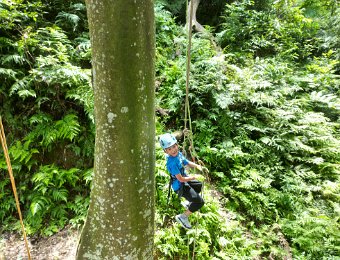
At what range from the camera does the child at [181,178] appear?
3005mm

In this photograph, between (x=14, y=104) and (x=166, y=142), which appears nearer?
(x=166, y=142)

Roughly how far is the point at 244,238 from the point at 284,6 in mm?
8198

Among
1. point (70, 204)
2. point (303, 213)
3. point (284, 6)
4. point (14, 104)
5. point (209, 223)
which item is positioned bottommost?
point (303, 213)

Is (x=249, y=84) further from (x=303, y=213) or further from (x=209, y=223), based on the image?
(x=209, y=223)

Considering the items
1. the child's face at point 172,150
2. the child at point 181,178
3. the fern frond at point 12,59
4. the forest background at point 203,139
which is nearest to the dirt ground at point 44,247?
the forest background at point 203,139

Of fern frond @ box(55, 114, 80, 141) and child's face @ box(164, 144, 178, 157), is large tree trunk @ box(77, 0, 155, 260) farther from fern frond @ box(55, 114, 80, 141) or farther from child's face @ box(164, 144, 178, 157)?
fern frond @ box(55, 114, 80, 141)

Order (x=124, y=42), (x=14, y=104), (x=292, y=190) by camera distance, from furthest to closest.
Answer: (x=292, y=190)
(x=14, y=104)
(x=124, y=42)

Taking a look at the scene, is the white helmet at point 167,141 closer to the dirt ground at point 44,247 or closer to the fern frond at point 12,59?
the dirt ground at point 44,247

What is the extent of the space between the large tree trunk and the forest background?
4.84 feet

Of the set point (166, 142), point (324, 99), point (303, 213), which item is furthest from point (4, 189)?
point (324, 99)

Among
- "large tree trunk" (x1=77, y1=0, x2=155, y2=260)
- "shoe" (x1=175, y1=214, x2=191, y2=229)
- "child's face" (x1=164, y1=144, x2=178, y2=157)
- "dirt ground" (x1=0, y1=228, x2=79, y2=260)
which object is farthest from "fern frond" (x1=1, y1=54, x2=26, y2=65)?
"shoe" (x1=175, y1=214, x2=191, y2=229)

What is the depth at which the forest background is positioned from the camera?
12.0ft

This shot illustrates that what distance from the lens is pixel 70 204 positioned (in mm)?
3674

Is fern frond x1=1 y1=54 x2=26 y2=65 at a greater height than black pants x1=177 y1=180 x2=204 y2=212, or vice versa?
fern frond x1=1 y1=54 x2=26 y2=65
